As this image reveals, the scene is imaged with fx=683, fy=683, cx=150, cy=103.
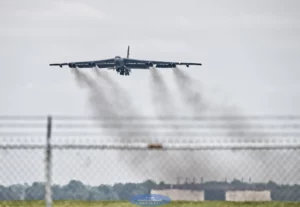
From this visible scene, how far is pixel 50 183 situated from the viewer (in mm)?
10430

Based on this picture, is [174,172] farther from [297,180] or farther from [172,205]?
[172,205]

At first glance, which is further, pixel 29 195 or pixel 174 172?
pixel 174 172

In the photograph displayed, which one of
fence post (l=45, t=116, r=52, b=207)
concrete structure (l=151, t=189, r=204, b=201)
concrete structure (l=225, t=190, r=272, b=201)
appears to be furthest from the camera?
concrete structure (l=151, t=189, r=204, b=201)

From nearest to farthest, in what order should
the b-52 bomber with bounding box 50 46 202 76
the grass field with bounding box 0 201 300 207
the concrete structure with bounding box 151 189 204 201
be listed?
the grass field with bounding box 0 201 300 207 < the concrete structure with bounding box 151 189 204 201 < the b-52 bomber with bounding box 50 46 202 76

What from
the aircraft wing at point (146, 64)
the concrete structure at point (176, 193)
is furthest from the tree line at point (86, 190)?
the aircraft wing at point (146, 64)

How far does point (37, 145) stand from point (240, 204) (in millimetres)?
7662

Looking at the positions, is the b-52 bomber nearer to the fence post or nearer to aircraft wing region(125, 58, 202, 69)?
aircraft wing region(125, 58, 202, 69)

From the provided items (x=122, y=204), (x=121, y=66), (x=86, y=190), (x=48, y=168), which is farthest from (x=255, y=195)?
(x=121, y=66)

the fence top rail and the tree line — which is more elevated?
the fence top rail

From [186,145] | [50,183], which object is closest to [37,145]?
[50,183]

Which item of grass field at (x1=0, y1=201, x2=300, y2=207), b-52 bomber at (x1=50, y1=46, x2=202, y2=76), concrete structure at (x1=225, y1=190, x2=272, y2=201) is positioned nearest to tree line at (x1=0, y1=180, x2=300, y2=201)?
concrete structure at (x1=225, y1=190, x2=272, y2=201)

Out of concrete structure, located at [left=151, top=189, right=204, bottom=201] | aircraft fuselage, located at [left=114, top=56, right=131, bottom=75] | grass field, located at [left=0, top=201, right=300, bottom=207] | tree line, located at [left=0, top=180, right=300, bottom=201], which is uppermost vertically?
aircraft fuselage, located at [left=114, top=56, right=131, bottom=75]

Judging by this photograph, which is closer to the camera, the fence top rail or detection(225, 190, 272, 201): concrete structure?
the fence top rail

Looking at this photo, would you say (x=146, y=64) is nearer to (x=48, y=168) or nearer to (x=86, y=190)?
(x=86, y=190)
